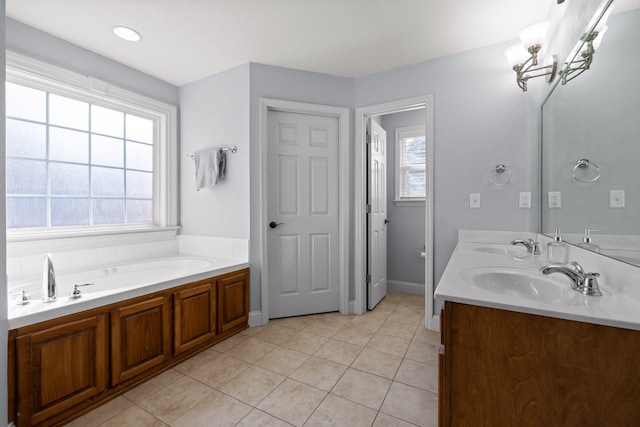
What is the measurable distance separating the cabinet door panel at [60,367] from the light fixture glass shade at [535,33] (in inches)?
119

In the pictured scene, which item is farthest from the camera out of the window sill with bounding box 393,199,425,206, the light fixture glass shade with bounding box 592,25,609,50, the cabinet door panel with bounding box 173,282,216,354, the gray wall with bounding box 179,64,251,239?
the window sill with bounding box 393,199,425,206

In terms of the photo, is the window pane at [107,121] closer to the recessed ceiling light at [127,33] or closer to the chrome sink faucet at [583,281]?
the recessed ceiling light at [127,33]

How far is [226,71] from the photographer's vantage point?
2668 mm

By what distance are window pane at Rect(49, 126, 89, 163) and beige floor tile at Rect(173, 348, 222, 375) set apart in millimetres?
1898

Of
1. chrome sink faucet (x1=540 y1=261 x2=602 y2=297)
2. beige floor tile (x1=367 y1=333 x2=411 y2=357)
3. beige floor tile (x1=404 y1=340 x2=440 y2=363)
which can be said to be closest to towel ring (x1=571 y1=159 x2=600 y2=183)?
chrome sink faucet (x1=540 y1=261 x2=602 y2=297)

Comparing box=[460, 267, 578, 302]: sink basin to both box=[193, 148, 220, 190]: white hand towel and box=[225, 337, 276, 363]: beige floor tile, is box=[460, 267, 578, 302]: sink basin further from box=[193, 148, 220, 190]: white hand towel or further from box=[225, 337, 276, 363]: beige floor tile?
box=[193, 148, 220, 190]: white hand towel

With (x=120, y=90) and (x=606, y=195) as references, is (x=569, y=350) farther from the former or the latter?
(x=120, y=90)

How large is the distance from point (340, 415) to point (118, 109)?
307 cm

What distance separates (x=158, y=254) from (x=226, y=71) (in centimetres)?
193

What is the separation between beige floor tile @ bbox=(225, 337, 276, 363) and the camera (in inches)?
79.2

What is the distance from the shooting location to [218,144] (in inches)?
107

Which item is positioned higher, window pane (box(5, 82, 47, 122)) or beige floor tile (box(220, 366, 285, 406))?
window pane (box(5, 82, 47, 122))

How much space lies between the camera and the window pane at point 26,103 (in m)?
1.97

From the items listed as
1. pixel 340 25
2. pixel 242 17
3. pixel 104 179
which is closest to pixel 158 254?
pixel 104 179
